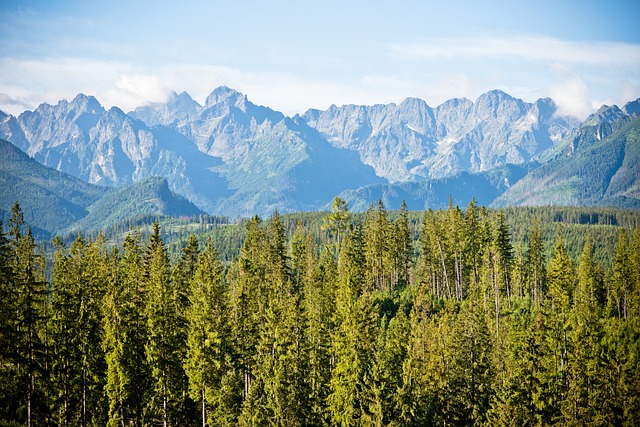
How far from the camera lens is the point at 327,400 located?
5184 centimetres

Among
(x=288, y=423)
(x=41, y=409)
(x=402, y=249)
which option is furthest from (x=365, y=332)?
(x=402, y=249)

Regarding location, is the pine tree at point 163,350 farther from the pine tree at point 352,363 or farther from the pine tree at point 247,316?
the pine tree at point 352,363

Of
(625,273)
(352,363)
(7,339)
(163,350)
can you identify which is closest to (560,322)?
(352,363)

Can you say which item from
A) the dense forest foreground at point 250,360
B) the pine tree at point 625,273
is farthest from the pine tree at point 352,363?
the pine tree at point 625,273

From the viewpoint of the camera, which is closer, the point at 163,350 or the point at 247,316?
the point at 163,350

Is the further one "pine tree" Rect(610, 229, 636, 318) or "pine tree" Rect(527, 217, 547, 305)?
"pine tree" Rect(527, 217, 547, 305)

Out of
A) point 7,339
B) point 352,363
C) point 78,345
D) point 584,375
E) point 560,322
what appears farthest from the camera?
point 560,322

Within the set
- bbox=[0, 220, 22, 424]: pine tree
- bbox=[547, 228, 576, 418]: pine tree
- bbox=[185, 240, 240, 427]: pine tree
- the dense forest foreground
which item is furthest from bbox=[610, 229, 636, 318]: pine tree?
bbox=[0, 220, 22, 424]: pine tree

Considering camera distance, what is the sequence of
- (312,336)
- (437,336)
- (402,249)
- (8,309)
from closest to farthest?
(8,309) → (437,336) → (312,336) → (402,249)

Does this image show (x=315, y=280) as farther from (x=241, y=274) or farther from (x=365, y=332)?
(x=365, y=332)

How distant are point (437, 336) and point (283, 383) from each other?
701 inches

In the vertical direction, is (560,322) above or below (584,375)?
above

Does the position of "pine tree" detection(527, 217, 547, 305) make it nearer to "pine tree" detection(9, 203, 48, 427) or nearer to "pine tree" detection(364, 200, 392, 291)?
"pine tree" detection(364, 200, 392, 291)

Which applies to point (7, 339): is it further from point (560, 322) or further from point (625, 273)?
point (625, 273)
